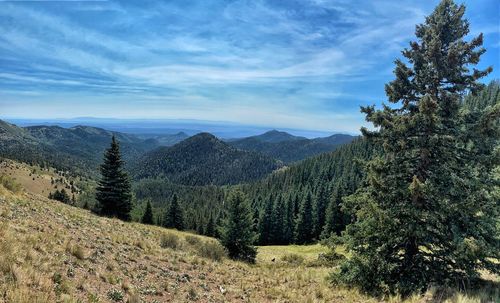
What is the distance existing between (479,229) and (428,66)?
603 centimetres

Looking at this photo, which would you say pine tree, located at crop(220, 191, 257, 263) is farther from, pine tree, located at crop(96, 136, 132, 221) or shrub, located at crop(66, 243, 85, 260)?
shrub, located at crop(66, 243, 85, 260)

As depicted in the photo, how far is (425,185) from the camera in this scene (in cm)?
1020

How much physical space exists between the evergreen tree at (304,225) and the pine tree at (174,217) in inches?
1059

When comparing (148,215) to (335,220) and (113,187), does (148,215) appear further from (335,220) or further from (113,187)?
(335,220)

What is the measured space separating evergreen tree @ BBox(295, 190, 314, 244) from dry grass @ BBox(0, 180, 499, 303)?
2363 inches

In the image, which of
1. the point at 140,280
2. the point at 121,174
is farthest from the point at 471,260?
the point at 121,174

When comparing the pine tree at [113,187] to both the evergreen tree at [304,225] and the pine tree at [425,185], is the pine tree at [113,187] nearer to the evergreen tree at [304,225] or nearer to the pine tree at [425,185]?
the pine tree at [425,185]

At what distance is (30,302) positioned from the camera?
225 inches

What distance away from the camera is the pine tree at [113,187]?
1539 inches

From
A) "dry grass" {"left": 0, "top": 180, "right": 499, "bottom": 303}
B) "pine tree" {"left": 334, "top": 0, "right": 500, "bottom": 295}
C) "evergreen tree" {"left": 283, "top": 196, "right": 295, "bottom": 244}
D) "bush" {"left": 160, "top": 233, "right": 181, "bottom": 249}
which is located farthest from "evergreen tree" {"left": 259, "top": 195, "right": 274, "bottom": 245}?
"pine tree" {"left": 334, "top": 0, "right": 500, "bottom": 295}

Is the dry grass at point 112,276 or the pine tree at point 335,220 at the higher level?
the dry grass at point 112,276

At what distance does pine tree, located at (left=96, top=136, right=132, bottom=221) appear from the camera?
3909cm

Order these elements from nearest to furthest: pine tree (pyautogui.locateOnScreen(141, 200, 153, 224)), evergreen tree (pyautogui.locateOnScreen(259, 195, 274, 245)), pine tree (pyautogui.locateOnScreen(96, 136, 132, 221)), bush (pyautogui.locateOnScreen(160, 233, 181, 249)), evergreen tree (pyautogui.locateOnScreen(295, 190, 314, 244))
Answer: bush (pyautogui.locateOnScreen(160, 233, 181, 249)) → pine tree (pyautogui.locateOnScreen(96, 136, 132, 221)) → pine tree (pyautogui.locateOnScreen(141, 200, 153, 224)) → evergreen tree (pyautogui.locateOnScreen(295, 190, 314, 244)) → evergreen tree (pyautogui.locateOnScreen(259, 195, 274, 245))

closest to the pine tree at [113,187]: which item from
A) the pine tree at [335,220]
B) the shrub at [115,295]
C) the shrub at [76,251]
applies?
the shrub at [76,251]
